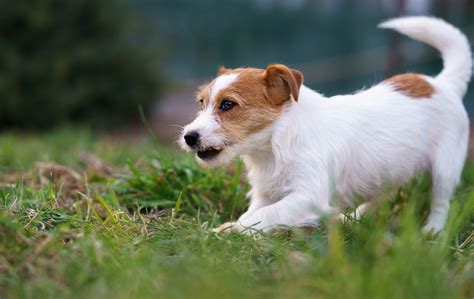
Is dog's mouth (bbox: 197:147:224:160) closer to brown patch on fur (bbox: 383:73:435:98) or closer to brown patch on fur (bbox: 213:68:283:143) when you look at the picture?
brown patch on fur (bbox: 213:68:283:143)

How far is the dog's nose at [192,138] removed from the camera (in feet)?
11.1

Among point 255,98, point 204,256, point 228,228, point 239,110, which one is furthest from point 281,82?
point 204,256

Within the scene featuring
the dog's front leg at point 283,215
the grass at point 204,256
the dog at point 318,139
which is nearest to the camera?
the grass at point 204,256

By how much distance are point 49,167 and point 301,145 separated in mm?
2240

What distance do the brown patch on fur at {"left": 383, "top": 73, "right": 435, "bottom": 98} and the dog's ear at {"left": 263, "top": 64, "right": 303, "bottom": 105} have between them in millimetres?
906

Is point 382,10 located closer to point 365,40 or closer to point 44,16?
point 365,40

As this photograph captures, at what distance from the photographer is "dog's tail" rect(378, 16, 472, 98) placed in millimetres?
4379

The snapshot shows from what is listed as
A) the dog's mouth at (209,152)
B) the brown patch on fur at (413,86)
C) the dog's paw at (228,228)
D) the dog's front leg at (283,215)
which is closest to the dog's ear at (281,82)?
the dog's mouth at (209,152)

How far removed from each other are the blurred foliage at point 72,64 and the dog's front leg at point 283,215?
857 cm

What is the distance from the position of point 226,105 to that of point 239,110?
0.27 feet

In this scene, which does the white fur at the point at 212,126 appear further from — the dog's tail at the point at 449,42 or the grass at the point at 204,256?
the dog's tail at the point at 449,42

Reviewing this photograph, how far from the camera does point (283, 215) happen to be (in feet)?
10.9

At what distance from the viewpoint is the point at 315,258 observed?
95.7 inches

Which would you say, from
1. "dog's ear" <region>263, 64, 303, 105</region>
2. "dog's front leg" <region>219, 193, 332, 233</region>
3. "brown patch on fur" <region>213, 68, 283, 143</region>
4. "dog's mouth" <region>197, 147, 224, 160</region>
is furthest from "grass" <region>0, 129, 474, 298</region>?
"dog's ear" <region>263, 64, 303, 105</region>
